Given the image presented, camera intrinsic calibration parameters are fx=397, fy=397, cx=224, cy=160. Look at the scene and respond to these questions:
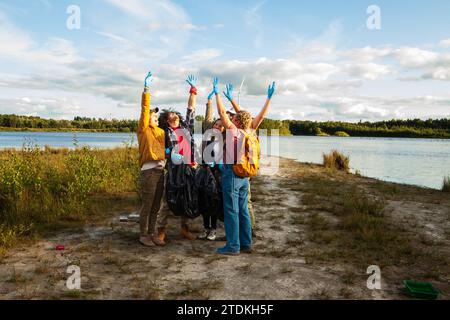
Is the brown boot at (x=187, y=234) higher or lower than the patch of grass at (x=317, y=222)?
higher

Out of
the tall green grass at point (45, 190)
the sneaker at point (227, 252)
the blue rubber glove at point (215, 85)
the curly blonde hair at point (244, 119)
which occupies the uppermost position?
the blue rubber glove at point (215, 85)

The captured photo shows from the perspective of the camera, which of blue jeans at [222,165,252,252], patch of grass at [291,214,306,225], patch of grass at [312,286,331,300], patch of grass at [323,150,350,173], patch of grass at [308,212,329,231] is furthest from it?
patch of grass at [323,150,350,173]

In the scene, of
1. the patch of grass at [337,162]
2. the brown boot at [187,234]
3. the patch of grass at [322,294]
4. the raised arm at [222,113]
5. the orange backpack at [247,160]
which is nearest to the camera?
the patch of grass at [322,294]

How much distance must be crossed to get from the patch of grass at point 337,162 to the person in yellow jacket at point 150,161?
14.5m

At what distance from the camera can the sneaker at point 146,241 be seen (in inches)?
227

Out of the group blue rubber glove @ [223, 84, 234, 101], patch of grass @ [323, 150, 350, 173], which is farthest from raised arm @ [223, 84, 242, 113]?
patch of grass @ [323, 150, 350, 173]

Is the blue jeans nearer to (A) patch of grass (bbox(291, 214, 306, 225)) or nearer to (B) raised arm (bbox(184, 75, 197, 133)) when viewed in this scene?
(B) raised arm (bbox(184, 75, 197, 133))

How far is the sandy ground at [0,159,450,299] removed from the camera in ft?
13.4

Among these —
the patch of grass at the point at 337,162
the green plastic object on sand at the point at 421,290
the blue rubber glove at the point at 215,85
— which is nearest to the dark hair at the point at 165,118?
the blue rubber glove at the point at 215,85

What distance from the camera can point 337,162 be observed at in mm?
19859

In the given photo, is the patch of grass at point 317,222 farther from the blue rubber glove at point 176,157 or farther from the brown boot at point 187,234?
the blue rubber glove at point 176,157

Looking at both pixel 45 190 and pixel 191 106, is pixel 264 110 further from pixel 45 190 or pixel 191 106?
pixel 45 190

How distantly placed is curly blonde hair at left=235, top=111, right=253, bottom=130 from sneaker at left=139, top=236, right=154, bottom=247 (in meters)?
2.14

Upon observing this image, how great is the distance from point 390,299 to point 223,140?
9.42ft
